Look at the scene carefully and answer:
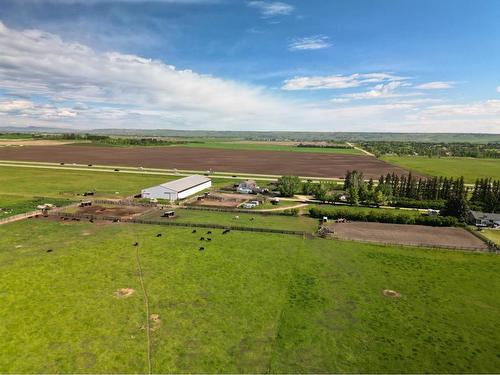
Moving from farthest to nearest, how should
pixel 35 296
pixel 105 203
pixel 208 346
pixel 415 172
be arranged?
pixel 415 172 → pixel 105 203 → pixel 35 296 → pixel 208 346

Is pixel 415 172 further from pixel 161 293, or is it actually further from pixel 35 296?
pixel 35 296

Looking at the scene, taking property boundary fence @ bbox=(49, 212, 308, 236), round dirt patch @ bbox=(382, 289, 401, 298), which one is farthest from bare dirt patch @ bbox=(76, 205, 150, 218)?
round dirt patch @ bbox=(382, 289, 401, 298)

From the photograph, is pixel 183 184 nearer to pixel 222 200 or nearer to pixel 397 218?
pixel 222 200

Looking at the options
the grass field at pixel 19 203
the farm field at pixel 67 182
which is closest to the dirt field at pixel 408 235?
the farm field at pixel 67 182

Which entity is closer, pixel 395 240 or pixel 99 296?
pixel 99 296

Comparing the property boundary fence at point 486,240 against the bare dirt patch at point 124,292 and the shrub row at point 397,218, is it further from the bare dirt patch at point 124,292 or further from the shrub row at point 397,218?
the bare dirt patch at point 124,292

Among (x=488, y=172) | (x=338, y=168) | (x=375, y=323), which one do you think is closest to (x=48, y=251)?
(x=375, y=323)
